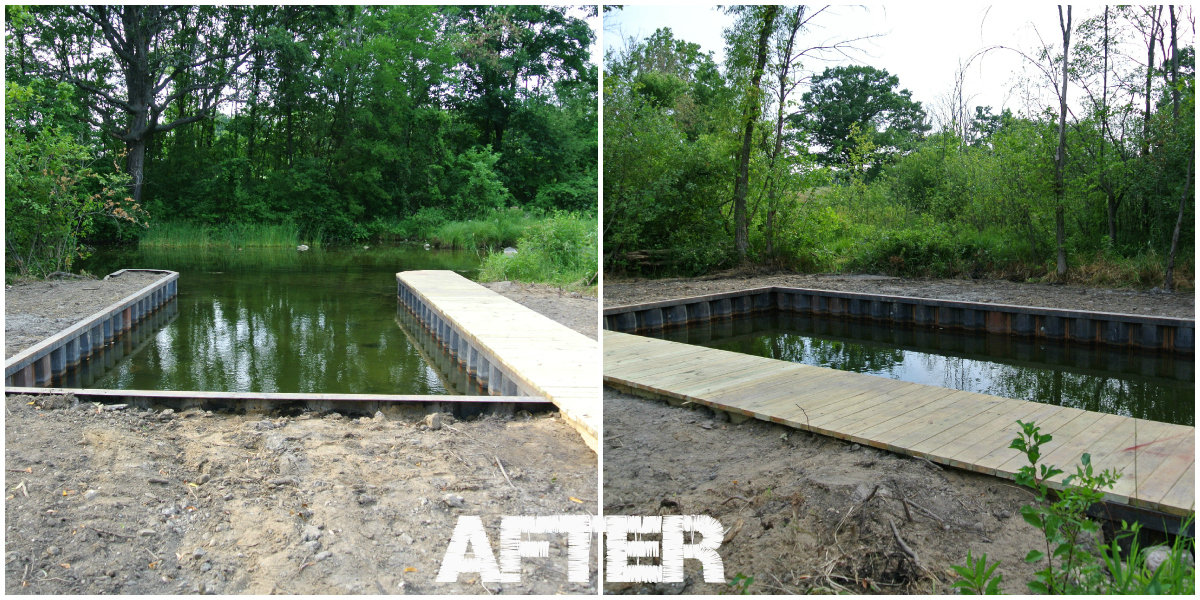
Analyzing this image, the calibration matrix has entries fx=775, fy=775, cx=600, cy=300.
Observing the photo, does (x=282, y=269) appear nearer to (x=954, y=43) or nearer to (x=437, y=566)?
(x=954, y=43)

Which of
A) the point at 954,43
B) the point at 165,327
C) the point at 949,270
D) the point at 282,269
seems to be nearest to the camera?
the point at 954,43

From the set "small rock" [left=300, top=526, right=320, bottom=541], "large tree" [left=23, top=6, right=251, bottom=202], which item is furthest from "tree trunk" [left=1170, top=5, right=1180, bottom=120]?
"large tree" [left=23, top=6, right=251, bottom=202]

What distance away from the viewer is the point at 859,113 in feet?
27.5

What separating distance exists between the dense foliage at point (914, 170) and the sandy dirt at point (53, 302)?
3.40 meters

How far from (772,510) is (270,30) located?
858 centimetres

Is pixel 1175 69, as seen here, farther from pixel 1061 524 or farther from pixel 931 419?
pixel 1061 524

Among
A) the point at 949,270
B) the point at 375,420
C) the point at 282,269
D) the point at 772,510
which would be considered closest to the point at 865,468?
the point at 772,510

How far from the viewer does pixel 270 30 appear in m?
8.57

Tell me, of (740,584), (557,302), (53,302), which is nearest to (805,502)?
(740,584)

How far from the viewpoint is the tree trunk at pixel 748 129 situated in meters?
5.73

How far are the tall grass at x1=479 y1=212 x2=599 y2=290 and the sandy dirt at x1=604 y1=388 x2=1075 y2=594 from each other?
5.62m

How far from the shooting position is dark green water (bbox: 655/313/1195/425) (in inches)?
169

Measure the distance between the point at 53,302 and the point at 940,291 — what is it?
731 cm

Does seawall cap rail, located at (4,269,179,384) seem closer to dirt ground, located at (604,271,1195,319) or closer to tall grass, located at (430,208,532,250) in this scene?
dirt ground, located at (604,271,1195,319)
